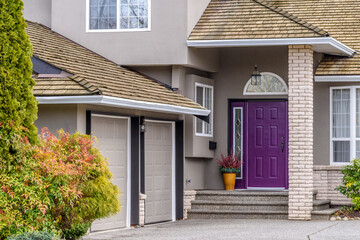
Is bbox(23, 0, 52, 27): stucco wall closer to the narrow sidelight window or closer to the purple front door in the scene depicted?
the narrow sidelight window

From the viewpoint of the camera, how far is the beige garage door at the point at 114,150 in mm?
15883

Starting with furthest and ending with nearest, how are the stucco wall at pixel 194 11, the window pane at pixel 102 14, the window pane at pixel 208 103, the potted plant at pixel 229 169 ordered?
1. the window pane at pixel 208 103
2. the potted plant at pixel 229 169
3. the window pane at pixel 102 14
4. the stucco wall at pixel 194 11

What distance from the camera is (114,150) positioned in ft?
53.9

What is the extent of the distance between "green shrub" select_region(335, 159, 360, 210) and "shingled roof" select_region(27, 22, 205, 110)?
3.70m

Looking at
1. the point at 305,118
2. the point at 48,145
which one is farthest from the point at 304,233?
the point at 48,145

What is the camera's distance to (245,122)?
20.5m

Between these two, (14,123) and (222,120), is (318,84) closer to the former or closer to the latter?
(222,120)

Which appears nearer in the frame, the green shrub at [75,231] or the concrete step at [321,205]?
the green shrub at [75,231]

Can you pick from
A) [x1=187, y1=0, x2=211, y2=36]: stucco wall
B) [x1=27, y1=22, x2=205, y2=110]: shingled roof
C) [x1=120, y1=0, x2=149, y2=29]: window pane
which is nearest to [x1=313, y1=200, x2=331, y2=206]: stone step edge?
[x1=27, y1=22, x2=205, y2=110]: shingled roof

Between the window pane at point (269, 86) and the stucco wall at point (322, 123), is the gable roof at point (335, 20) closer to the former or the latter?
the stucco wall at point (322, 123)

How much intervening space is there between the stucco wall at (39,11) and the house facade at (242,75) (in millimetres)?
25

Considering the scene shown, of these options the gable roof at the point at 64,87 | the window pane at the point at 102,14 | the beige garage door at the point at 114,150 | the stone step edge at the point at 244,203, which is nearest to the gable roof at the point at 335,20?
the stone step edge at the point at 244,203

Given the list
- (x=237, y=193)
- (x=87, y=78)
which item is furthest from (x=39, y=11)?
(x=237, y=193)

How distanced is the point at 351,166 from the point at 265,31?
3.64m
